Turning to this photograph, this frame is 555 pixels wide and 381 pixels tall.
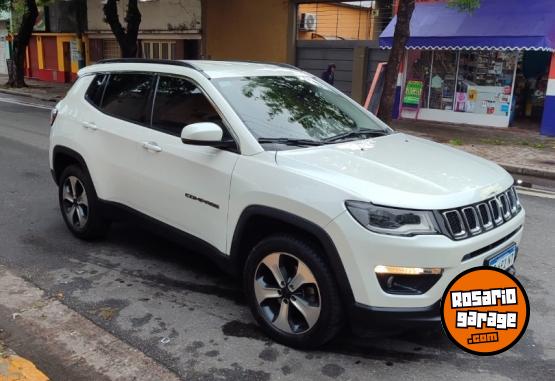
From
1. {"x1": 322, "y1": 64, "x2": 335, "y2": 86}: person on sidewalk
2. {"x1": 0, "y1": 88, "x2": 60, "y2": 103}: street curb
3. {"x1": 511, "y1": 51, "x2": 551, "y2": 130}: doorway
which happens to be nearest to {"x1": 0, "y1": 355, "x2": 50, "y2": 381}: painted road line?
{"x1": 511, "y1": 51, "x2": 551, "y2": 130}: doorway

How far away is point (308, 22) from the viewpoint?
1955 centimetres

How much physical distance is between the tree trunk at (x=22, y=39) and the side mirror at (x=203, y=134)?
23216mm

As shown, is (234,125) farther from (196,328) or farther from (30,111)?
(30,111)

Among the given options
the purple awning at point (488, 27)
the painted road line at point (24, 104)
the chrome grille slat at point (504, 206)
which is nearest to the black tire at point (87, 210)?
the chrome grille slat at point (504, 206)

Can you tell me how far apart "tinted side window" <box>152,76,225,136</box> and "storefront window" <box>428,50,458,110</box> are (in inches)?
506

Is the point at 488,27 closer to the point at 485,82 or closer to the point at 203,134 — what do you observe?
the point at 485,82

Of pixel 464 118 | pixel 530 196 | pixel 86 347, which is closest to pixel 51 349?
pixel 86 347

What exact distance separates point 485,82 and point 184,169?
13.1 meters

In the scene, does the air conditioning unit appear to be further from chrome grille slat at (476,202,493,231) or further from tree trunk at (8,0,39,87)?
chrome grille slat at (476,202,493,231)

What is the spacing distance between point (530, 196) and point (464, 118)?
8098mm

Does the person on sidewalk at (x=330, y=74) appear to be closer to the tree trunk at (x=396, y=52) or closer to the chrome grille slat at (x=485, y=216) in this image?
→ the tree trunk at (x=396, y=52)

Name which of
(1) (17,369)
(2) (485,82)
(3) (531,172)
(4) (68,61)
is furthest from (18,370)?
(4) (68,61)

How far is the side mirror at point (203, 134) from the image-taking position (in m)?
3.63

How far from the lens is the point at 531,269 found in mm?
4945
